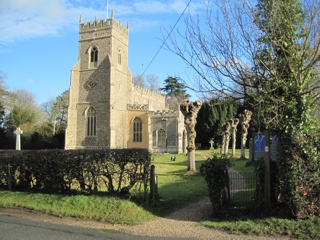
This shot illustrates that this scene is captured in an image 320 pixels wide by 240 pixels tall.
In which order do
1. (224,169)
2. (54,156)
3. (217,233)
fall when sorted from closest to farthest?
(217,233) < (224,169) < (54,156)

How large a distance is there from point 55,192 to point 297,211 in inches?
281

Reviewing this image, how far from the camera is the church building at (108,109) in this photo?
140ft

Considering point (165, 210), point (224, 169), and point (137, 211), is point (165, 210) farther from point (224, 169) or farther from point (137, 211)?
point (224, 169)

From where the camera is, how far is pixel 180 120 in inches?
1706

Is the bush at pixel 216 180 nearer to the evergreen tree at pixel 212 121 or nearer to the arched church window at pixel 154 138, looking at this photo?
the arched church window at pixel 154 138

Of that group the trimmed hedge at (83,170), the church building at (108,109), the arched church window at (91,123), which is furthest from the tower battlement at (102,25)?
the trimmed hedge at (83,170)

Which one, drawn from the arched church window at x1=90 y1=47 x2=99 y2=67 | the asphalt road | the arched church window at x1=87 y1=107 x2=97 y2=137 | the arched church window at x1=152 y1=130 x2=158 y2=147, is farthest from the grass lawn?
the arched church window at x1=90 y1=47 x2=99 y2=67

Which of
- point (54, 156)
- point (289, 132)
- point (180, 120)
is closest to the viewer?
point (289, 132)

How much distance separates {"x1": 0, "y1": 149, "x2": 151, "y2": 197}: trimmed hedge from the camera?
8.81 metres

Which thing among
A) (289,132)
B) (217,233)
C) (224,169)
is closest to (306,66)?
(289,132)

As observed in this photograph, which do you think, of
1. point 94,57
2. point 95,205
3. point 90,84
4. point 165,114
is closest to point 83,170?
point 95,205

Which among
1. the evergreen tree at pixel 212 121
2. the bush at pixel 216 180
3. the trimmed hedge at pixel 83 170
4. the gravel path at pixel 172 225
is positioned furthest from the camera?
the evergreen tree at pixel 212 121

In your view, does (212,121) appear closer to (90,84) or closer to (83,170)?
(90,84)

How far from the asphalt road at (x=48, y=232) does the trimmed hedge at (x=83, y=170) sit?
194cm
